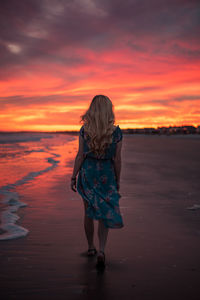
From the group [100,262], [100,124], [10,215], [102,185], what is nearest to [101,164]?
[102,185]

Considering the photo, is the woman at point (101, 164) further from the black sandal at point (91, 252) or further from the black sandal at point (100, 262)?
the black sandal at point (91, 252)

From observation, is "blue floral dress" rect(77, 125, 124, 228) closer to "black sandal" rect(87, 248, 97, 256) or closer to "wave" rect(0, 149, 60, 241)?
"black sandal" rect(87, 248, 97, 256)

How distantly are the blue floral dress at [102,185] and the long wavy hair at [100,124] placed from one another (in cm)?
9

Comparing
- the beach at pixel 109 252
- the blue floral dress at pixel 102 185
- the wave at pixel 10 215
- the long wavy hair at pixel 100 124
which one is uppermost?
the long wavy hair at pixel 100 124

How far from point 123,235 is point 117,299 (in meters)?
1.69

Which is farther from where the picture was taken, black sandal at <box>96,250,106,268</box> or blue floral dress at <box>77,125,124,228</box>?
blue floral dress at <box>77,125,124,228</box>

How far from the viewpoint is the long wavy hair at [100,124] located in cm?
345

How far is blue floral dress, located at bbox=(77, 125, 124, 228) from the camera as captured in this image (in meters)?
3.55

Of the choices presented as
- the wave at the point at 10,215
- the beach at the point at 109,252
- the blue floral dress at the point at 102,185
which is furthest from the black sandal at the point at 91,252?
the wave at the point at 10,215

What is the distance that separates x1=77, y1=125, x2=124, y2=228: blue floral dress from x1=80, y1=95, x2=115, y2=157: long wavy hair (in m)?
0.09

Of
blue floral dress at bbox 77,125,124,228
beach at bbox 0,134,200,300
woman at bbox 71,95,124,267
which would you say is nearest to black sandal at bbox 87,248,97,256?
beach at bbox 0,134,200,300

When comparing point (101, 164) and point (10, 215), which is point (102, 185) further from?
point (10, 215)

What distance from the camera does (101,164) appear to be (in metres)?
3.59

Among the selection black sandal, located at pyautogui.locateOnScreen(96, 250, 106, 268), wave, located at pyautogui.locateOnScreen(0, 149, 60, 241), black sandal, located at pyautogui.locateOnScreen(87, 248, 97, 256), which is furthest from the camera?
wave, located at pyautogui.locateOnScreen(0, 149, 60, 241)
